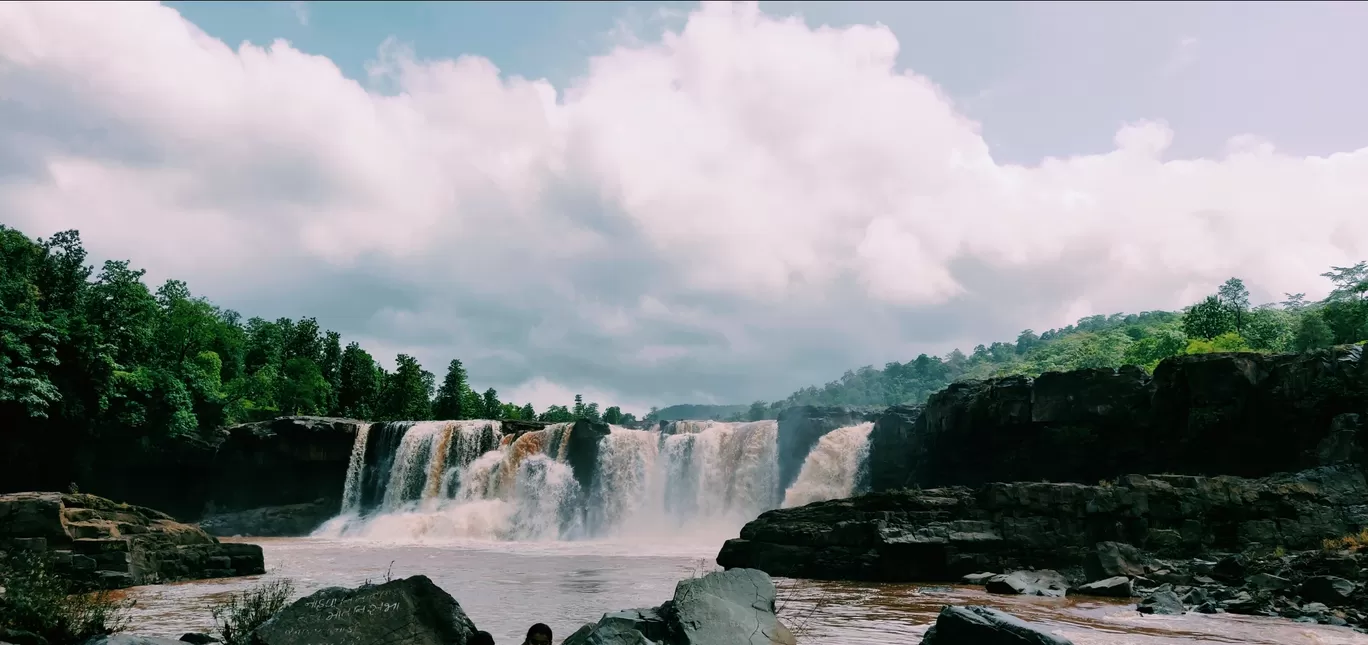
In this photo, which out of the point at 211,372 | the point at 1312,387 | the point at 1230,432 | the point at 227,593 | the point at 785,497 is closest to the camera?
the point at 227,593

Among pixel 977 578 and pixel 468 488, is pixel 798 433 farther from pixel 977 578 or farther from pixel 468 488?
pixel 977 578

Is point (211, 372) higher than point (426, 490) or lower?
higher

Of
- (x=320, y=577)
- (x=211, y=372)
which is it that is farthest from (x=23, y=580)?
(x=211, y=372)

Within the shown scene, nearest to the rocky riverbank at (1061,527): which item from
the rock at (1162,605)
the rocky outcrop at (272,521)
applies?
the rock at (1162,605)

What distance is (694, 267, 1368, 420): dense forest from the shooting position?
57.6 m

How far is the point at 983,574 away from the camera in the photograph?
21766mm

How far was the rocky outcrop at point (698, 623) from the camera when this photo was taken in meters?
8.27

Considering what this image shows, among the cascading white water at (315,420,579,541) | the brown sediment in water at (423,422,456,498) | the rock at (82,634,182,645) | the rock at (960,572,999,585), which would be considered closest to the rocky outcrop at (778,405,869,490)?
the cascading white water at (315,420,579,541)

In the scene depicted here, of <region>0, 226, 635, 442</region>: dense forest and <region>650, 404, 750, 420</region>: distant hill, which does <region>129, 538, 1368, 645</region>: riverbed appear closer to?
<region>0, 226, 635, 442</region>: dense forest

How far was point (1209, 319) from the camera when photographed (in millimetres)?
73312

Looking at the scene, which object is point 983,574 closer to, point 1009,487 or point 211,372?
point 1009,487

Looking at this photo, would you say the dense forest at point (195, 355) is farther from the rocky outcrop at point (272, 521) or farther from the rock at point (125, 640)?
the rock at point (125, 640)

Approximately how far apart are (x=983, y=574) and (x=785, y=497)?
21124 millimetres

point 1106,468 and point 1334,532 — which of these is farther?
point 1106,468
